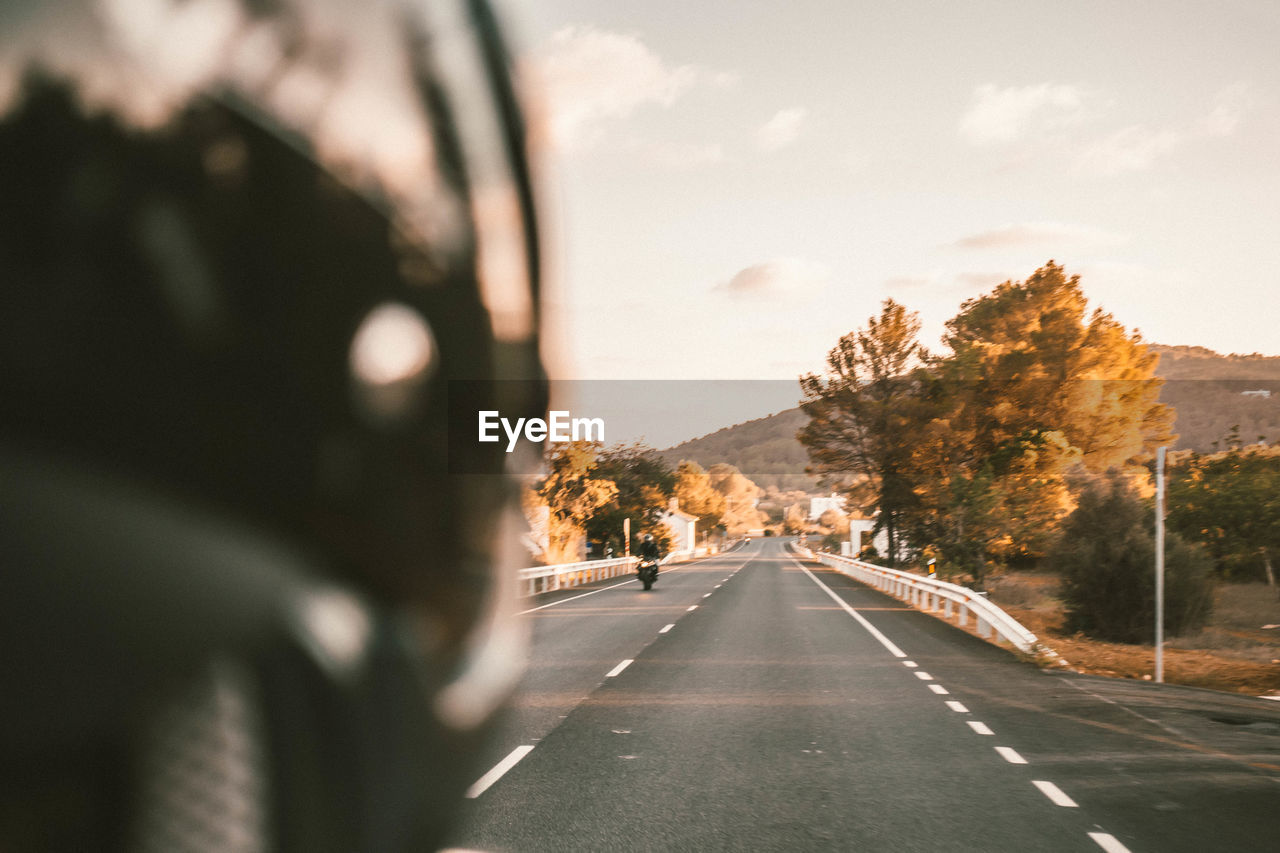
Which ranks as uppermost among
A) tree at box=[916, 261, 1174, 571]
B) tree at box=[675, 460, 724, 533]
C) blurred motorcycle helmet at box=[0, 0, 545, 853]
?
tree at box=[916, 261, 1174, 571]

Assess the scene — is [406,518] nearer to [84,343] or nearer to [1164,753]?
[84,343]

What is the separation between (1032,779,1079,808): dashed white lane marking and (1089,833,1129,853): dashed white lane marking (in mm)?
819

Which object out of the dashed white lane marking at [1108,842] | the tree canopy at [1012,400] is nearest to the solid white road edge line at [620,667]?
the dashed white lane marking at [1108,842]

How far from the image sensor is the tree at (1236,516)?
146 feet

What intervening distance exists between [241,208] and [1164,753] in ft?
31.3

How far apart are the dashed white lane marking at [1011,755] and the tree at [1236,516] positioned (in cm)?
3906

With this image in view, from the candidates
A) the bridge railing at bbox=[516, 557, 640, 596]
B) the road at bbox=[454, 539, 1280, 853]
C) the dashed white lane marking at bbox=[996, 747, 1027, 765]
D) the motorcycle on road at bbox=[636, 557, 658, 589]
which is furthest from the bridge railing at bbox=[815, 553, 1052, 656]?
the bridge railing at bbox=[516, 557, 640, 596]

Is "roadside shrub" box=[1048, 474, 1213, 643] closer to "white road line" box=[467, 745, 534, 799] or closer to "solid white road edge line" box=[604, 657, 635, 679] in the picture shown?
"solid white road edge line" box=[604, 657, 635, 679]

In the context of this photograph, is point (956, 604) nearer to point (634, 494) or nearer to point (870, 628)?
point (870, 628)

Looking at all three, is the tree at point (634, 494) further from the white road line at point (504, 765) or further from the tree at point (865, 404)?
the white road line at point (504, 765)

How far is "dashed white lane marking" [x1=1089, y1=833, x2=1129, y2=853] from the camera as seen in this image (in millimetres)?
6076

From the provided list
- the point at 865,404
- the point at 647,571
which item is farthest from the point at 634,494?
the point at 647,571

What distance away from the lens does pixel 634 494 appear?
84.7 m

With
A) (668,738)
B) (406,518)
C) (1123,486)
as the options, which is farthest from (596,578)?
(406,518)
